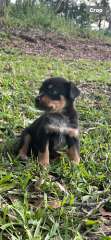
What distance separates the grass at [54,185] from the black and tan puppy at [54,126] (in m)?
0.14

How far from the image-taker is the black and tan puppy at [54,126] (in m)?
4.64

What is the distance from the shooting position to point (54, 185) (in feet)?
13.6

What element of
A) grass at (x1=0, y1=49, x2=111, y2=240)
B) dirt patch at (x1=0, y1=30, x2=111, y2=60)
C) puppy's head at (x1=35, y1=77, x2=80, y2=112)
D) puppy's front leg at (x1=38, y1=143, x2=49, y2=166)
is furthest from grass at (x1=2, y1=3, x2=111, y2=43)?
puppy's front leg at (x1=38, y1=143, x2=49, y2=166)

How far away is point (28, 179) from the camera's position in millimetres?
4020

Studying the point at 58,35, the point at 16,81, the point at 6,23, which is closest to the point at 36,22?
the point at 58,35

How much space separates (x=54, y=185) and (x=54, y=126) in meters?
0.74

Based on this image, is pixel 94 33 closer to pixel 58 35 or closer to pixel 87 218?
pixel 58 35

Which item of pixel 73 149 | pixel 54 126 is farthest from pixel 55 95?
pixel 73 149

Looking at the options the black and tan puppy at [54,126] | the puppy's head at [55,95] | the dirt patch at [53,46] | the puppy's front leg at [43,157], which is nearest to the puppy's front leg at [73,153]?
the black and tan puppy at [54,126]

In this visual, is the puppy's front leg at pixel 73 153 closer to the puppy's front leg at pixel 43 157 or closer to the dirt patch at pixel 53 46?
the puppy's front leg at pixel 43 157

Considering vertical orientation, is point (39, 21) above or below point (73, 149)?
above

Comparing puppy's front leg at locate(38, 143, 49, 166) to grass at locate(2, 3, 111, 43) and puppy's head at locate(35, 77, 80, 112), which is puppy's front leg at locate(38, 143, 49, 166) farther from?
grass at locate(2, 3, 111, 43)

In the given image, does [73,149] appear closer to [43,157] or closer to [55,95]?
[43,157]

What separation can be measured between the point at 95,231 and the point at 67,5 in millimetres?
25289
